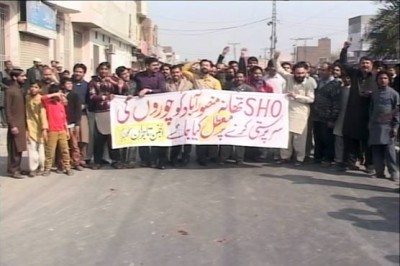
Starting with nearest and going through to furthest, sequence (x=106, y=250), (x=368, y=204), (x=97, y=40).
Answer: (x=106, y=250) → (x=368, y=204) → (x=97, y=40)

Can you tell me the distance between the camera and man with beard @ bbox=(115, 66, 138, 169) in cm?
860

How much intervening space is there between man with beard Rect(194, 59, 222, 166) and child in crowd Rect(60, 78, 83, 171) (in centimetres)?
183

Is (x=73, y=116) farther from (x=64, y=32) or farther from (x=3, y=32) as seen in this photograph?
(x=64, y=32)

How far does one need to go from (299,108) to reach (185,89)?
1.79 meters

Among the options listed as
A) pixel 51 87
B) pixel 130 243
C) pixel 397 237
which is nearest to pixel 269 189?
pixel 130 243

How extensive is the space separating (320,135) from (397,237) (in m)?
6.36

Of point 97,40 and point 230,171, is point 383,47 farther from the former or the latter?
point 97,40

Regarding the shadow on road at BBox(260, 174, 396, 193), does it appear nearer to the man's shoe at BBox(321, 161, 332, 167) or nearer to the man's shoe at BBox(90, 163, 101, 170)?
the man's shoe at BBox(321, 161, 332, 167)

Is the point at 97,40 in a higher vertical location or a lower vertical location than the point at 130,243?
higher

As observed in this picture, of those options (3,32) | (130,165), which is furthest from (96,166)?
(3,32)

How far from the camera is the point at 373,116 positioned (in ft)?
23.9

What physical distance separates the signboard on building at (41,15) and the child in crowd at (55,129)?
9667mm

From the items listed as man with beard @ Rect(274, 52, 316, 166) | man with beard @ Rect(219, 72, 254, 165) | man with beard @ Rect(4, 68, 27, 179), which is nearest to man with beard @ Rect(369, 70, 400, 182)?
man with beard @ Rect(274, 52, 316, 166)

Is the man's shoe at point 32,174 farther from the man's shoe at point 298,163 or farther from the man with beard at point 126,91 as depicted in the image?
the man's shoe at point 298,163
